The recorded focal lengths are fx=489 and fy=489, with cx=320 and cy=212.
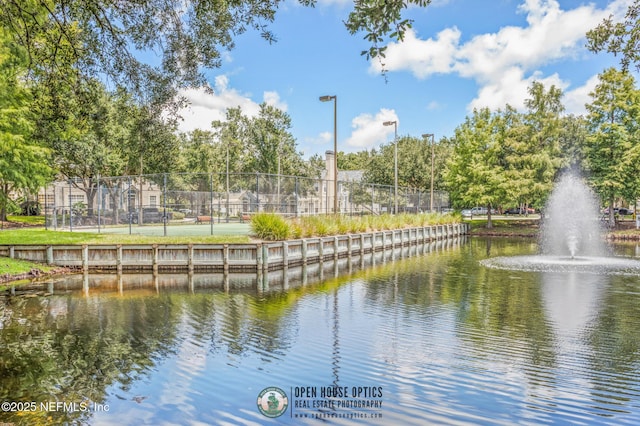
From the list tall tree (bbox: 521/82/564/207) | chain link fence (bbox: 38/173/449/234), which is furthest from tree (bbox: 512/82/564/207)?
chain link fence (bbox: 38/173/449/234)

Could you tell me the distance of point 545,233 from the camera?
41.4m

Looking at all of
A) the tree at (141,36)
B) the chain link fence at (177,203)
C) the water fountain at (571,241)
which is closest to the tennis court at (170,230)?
the chain link fence at (177,203)

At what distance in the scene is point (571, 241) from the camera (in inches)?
1133

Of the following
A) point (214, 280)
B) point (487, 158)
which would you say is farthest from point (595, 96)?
point (214, 280)

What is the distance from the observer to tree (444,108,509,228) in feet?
146

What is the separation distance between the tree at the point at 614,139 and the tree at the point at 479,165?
7468 millimetres

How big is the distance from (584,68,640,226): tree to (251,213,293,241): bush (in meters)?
30.9

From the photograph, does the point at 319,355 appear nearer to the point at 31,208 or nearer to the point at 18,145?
the point at 18,145

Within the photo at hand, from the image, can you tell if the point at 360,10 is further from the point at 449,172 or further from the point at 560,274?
the point at 449,172

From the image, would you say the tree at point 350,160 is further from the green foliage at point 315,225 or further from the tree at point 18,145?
the tree at point 18,145

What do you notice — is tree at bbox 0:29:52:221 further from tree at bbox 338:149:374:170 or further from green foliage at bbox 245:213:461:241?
tree at bbox 338:149:374:170

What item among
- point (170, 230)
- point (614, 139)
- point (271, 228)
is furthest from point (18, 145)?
point (614, 139)

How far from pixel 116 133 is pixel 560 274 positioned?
104 feet

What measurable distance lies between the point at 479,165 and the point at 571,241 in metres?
17.6
